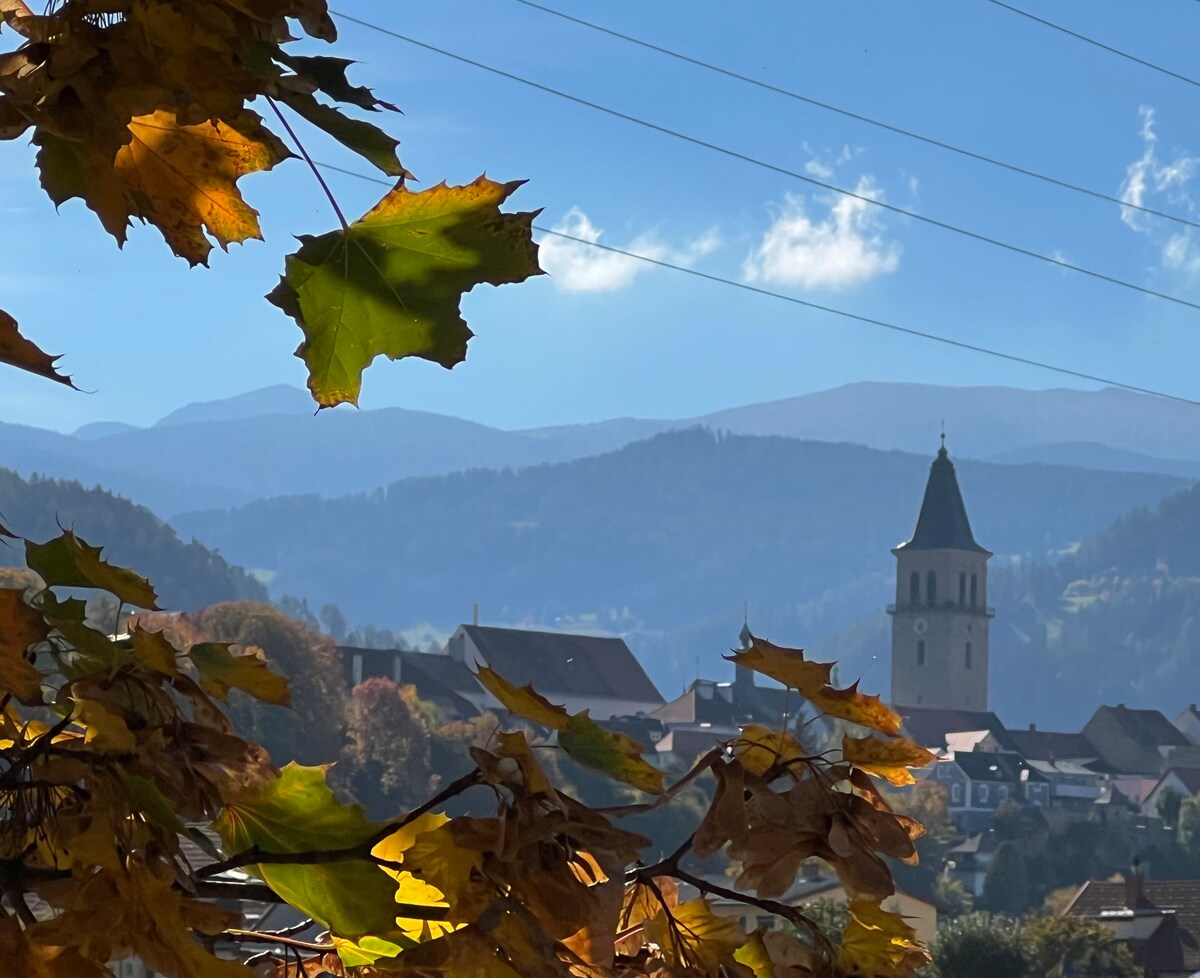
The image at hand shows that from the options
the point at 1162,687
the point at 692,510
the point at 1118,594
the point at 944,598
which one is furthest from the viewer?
the point at 692,510

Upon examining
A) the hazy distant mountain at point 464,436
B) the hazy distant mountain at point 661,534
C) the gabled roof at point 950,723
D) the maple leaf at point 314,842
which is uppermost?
the hazy distant mountain at point 464,436

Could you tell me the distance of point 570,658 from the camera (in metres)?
38.7

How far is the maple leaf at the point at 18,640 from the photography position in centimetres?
41

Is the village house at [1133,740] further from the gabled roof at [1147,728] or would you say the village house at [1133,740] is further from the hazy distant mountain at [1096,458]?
the hazy distant mountain at [1096,458]

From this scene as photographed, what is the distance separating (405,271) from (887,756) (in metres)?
0.21

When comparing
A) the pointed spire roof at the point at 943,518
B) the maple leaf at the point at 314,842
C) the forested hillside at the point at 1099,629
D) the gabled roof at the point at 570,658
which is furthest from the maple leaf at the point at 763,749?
the forested hillside at the point at 1099,629

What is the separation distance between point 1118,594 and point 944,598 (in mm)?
61409

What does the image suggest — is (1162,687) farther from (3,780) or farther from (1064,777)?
(3,780)

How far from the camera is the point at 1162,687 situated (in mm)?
98125

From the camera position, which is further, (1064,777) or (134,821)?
(1064,777)

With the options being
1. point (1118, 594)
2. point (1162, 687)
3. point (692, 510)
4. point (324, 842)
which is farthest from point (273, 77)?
point (692, 510)

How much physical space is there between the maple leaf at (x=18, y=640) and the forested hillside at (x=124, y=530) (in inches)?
1679

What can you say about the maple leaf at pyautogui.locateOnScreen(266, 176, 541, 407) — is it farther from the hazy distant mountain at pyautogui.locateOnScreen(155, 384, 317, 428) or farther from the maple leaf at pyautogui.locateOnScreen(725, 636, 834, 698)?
the hazy distant mountain at pyautogui.locateOnScreen(155, 384, 317, 428)

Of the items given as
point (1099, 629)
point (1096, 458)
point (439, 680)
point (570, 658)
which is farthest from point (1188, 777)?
point (1096, 458)
